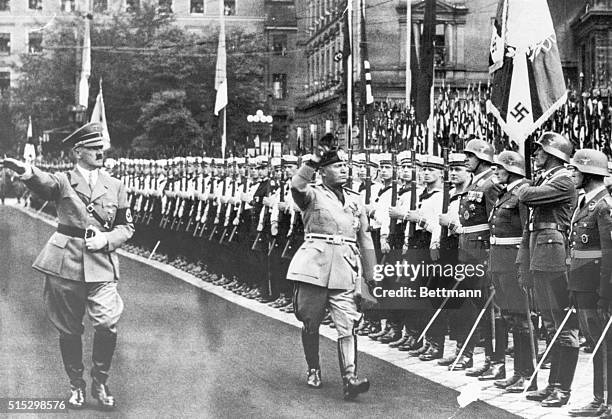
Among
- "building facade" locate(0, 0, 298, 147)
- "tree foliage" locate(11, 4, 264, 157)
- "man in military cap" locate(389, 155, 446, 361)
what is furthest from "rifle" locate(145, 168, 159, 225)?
"man in military cap" locate(389, 155, 446, 361)

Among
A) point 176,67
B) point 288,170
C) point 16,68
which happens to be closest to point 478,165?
point 288,170

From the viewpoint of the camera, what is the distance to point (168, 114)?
87.8 ft

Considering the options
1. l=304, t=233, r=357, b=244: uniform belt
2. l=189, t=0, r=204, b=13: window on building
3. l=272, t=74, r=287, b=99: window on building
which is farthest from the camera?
l=189, t=0, r=204, b=13: window on building

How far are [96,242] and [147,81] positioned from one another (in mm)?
23790

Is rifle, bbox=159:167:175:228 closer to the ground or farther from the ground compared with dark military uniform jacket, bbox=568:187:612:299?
closer to the ground

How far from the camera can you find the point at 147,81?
30266 millimetres

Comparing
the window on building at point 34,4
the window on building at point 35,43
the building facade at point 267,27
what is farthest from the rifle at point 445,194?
the window on building at point 35,43

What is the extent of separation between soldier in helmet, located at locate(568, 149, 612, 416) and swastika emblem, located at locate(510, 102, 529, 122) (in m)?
1.56

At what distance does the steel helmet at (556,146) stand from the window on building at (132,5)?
29396mm

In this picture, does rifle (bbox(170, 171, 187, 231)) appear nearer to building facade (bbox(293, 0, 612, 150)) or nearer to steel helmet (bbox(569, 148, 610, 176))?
steel helmet (bbox(569, 148, 610, 176))

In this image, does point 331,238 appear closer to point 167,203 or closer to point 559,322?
point 559,322

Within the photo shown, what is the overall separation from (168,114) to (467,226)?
61.1 ft

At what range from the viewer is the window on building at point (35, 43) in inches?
1331

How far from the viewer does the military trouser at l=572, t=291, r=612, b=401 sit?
7.18 m
